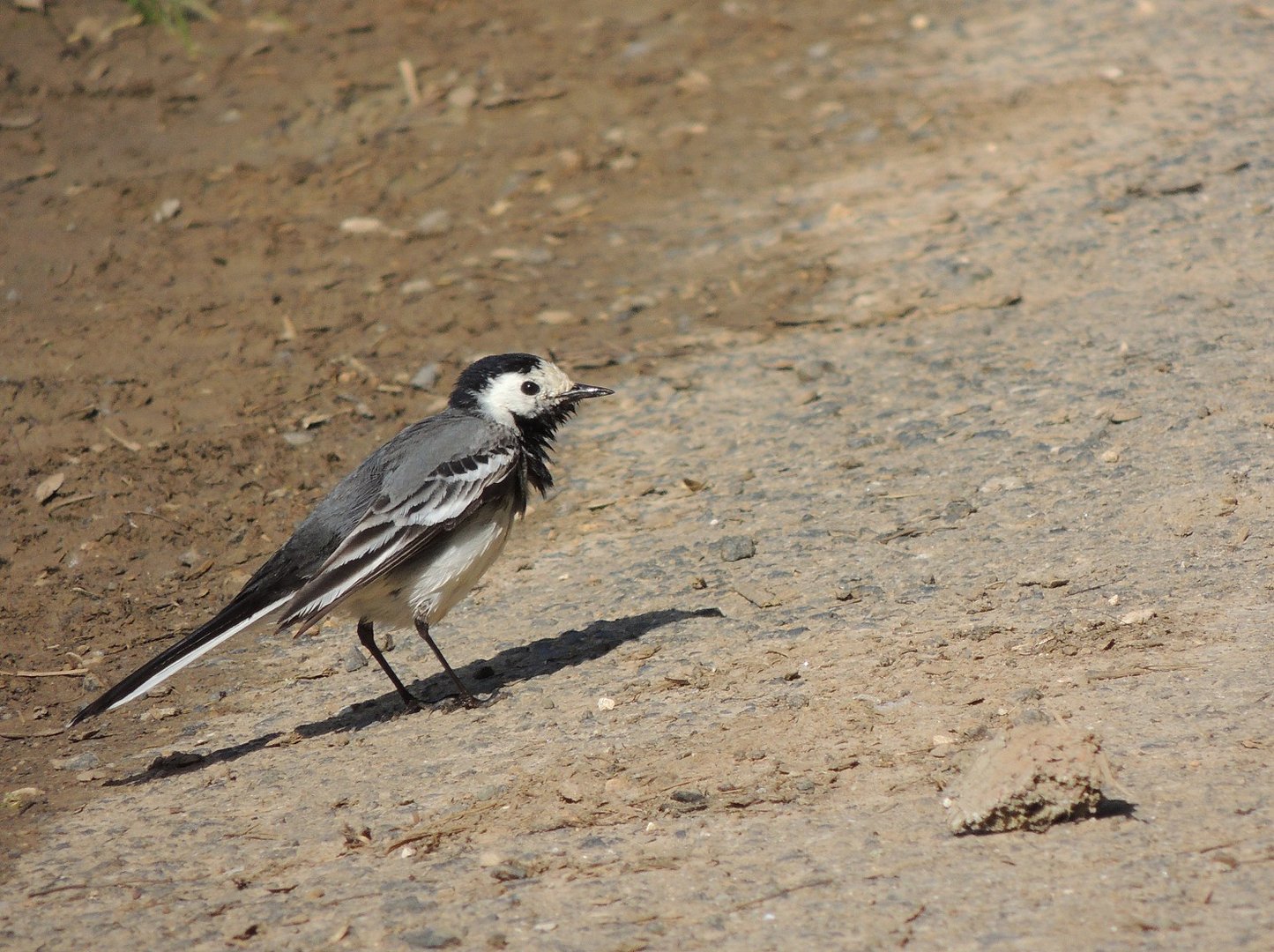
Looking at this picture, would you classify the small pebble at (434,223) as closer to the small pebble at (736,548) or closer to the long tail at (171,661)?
the small pebble at (736,548)

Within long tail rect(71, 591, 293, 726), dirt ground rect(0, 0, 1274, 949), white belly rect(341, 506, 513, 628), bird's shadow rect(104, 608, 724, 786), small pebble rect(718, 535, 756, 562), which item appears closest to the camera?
dirt ground rect(0, 0, 1274, 949)

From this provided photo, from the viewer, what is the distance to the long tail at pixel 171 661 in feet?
17.5

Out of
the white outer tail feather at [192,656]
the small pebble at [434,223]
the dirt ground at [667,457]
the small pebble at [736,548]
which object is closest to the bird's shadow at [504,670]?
the dirt ground at [667,457]

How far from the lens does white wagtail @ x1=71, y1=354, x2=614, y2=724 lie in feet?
18.3

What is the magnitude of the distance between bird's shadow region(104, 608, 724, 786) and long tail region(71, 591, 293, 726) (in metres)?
0.36

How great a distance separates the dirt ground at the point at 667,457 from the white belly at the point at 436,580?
1.51 feet

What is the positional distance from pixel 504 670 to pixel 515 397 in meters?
1.27

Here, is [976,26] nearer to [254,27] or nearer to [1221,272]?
[1221,272]

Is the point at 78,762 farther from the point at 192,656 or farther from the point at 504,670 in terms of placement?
the point at 504,670

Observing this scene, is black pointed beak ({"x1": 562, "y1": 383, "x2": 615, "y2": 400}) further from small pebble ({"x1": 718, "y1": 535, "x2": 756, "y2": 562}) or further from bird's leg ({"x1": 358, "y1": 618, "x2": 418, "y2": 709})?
bird's leg ({"x1": 358, "y1": 618, "x2": 418, "y2": 709})

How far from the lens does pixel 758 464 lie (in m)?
7.31

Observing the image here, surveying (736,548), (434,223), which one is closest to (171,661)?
(736,548)

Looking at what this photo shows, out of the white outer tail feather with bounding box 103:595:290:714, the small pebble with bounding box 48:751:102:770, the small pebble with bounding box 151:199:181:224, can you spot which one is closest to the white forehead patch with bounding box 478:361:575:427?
the white outer tail feather with bounding box 103:595:290:714

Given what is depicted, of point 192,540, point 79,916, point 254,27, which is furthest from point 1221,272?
point 254,27
